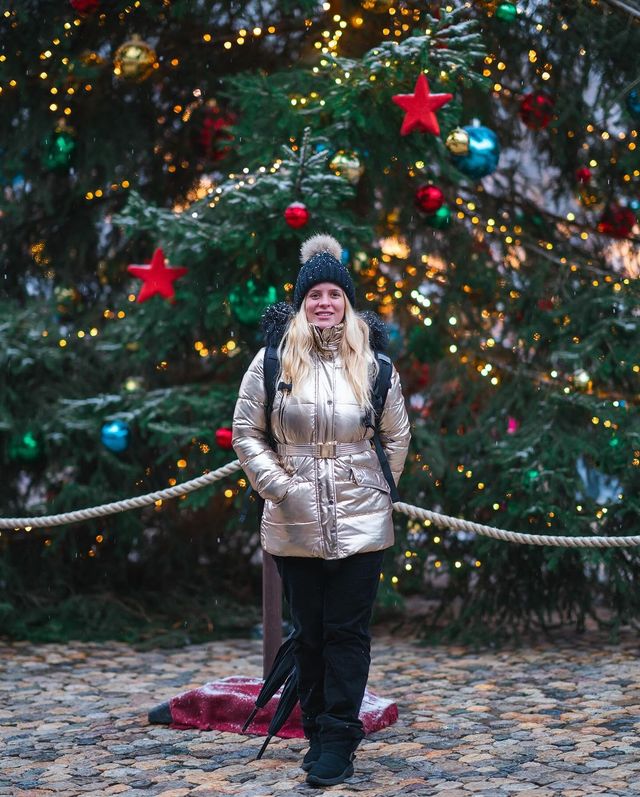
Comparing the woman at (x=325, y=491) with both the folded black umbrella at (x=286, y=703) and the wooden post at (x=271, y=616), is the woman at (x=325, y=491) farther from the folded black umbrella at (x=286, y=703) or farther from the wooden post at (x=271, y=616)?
the wooden post at (x=271, y=616)

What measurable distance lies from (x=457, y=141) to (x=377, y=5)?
1.09 m

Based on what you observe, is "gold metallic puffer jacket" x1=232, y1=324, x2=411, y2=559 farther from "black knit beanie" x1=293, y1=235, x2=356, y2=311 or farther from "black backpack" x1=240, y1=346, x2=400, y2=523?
"black knit beanie" x1=293, y1=235, x2=356, y2=311

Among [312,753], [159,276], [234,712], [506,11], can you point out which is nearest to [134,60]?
[159,276]

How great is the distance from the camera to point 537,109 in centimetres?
756

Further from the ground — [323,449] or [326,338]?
[326,338]

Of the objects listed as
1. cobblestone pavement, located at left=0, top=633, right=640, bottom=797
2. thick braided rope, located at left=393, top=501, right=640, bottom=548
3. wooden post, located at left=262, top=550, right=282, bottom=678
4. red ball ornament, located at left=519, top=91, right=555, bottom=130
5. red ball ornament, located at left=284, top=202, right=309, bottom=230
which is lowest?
cobblestone pavement, located at left=0, top=633, right=640, bottom=797

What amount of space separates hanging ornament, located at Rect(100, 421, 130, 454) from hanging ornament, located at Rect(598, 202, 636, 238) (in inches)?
137

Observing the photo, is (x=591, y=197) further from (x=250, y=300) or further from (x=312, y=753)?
(x=312, y=753)

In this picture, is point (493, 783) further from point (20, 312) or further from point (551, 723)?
point (20, 312)

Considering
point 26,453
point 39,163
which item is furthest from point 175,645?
point 39,163

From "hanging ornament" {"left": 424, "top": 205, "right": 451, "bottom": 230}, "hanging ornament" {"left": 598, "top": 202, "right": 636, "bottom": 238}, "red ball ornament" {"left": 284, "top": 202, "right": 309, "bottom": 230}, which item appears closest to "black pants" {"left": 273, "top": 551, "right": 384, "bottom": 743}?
"red ball ornament" {"left": 284, "top": 202, "right": 309, "bottom": 230}

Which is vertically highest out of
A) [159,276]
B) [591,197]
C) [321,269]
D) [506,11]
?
[506,11]

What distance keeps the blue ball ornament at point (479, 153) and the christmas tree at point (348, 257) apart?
0.01 m

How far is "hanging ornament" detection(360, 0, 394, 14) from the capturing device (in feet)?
22.5
